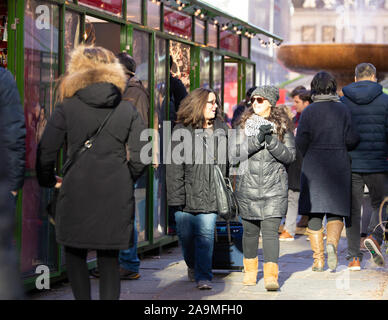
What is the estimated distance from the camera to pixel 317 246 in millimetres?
9562

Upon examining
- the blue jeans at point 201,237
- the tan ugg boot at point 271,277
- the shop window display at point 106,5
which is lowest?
the tan ugg boot at point 271,277

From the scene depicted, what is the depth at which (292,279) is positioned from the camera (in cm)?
909

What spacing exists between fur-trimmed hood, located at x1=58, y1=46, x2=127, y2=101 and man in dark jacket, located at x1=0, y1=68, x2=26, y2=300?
342 millimetres

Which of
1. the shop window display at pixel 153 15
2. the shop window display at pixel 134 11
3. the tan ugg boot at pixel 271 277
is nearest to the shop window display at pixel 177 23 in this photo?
the shop window display at pixel 153 15

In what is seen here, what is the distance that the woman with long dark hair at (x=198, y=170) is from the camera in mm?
8367

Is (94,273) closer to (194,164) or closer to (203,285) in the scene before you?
(203,285)

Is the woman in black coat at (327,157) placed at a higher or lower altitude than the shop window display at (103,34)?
lower

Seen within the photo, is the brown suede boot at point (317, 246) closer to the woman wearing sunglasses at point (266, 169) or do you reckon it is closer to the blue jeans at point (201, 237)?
the woman wearing sunglasses at point (266, 169)

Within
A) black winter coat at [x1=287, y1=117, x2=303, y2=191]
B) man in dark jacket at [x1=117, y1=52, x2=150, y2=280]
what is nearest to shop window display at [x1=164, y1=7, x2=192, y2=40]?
black winter coat at [x1=287, y1=117, x2=303, y2=191]

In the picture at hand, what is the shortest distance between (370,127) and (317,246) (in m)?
1.32

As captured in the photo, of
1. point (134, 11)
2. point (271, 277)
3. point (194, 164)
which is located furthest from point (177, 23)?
point (271, 277)

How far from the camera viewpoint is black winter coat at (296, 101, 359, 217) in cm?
941
